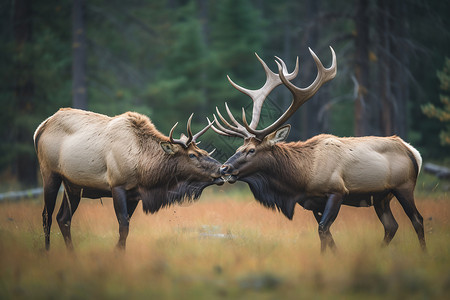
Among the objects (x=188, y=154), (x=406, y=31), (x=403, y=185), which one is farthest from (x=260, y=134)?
(x=406, y=31)

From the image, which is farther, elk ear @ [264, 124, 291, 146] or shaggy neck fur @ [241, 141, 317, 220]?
elk ear @ [264, 124, 291, 146]

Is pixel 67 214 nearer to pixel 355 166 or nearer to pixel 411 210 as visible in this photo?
pixel 355 166

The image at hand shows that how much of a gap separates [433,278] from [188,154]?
146 inches

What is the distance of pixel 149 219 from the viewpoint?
27.6 ft

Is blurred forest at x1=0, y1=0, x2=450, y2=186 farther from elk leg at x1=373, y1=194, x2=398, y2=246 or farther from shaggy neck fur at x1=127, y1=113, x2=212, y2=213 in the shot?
elk leg at x1=373, y1=194, x2=398, y2=246

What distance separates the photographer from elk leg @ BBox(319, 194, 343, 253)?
19.1 feet

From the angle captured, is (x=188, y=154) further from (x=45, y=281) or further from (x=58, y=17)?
(x=58, y=17)

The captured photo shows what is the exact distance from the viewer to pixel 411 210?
20.2 feet

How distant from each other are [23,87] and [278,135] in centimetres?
1110

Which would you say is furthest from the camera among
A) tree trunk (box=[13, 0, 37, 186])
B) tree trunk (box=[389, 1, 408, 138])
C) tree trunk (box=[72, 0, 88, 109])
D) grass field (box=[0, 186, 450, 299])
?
tree trunk (box=[13, 0, 37, 186])

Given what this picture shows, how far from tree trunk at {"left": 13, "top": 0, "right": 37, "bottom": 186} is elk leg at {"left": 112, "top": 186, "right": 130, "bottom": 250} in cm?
932

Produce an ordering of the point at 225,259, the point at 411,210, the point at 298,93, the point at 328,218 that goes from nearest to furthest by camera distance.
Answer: the point at 225,259
the point at 328,218
the point at 411,210
the point at 298,93

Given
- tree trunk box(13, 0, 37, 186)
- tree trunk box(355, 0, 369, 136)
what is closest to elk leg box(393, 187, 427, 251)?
tree trunk box(355, 0, 369, 136)

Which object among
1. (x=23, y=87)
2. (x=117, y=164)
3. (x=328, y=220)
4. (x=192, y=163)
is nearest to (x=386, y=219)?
(x=328, y=220)
